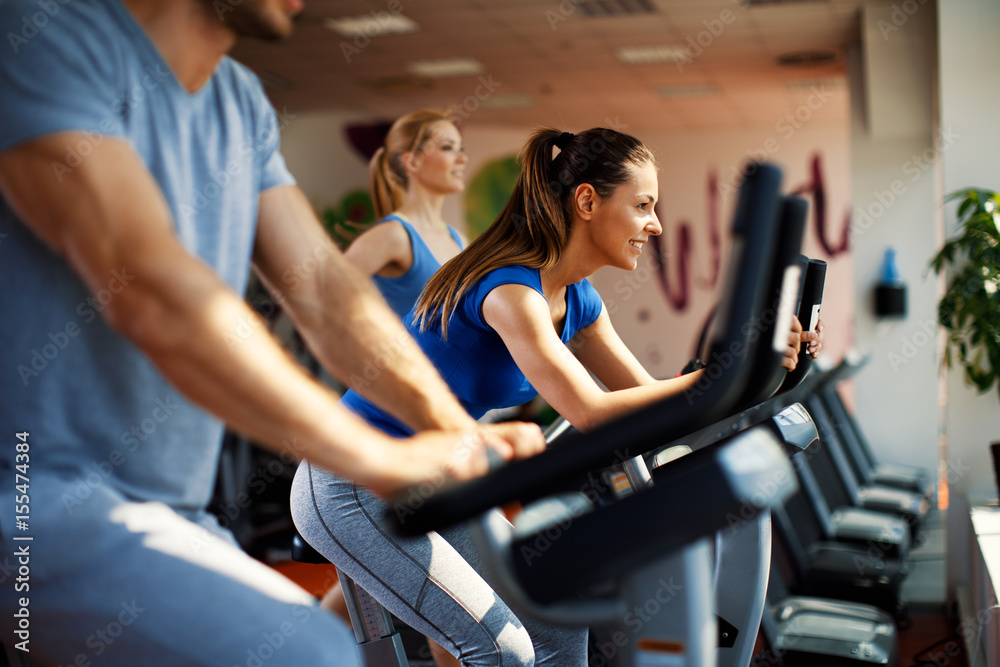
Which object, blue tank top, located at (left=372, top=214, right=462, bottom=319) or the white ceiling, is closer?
blue tank top, located at (left=372, top=214, right=462, bottom=319)

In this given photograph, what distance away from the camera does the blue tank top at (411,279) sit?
2.40 metres

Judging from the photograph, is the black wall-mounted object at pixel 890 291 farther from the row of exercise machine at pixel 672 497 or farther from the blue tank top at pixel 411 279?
the row of exercise machine at pixel 672 497

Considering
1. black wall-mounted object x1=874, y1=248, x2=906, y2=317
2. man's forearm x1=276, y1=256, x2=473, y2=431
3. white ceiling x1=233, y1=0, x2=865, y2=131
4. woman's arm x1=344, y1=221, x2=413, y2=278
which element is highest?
white ceiling x1=233, y1=0, x2=865, y2=131

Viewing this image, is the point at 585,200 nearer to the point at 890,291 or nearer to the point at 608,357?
the point at 608,357

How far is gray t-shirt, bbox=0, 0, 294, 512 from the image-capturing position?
68 centimetres

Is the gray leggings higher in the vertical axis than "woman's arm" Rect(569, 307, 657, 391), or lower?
lower

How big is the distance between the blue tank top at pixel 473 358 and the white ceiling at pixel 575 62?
4565 millimetres

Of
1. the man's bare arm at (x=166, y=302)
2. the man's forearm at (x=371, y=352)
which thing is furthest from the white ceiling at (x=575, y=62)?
the man's bare arm at (x=166, y=302)

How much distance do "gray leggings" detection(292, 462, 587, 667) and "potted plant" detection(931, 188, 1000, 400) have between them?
2.57 meters

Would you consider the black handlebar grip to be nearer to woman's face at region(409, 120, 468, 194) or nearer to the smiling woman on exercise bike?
the smiling woman on exercise bike

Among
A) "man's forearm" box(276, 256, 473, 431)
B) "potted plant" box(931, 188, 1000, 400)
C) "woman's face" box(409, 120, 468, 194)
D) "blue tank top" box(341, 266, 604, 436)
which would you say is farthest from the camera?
"potted plant" box(931, 188, 1000, 400)

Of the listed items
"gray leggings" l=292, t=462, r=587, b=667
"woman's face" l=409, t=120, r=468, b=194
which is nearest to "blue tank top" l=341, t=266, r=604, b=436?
"gray leggings" l=292, t=462, r=587, b=667

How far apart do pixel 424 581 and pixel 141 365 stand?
702mm

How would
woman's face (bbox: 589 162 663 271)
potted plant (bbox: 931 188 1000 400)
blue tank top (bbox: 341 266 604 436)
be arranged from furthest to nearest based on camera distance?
potted plant (bbox: 931 188 1000 400) → woman's face (bbox: 589 162 663 271) → blue tank top (bbox: 341 266 604 436)
